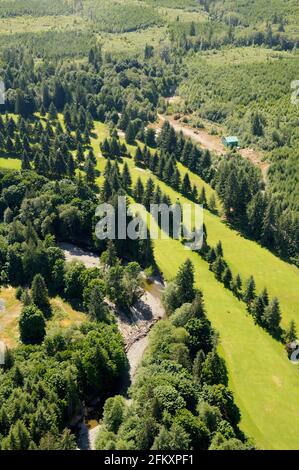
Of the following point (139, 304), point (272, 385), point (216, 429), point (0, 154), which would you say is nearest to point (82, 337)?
point (139, 304)

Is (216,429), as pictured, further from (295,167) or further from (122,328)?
(295,167)

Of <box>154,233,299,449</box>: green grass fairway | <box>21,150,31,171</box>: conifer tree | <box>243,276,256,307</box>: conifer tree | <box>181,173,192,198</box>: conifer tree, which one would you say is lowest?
<box>154,233,299,449</box>: green grass fairway

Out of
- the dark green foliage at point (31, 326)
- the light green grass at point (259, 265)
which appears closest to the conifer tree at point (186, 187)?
the light green grass at point (259, 265)

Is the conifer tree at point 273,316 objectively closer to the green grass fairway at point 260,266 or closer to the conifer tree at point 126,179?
the green grass fairway at point 260,266

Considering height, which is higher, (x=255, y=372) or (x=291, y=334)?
(x=291, y=334)

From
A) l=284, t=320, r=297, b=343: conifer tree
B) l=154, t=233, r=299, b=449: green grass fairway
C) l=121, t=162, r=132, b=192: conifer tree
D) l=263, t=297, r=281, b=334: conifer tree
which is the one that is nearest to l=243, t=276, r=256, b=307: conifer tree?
l=154, t=233, r=299, b=449: green grass fairway

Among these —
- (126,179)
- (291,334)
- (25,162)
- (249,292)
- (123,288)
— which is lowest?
(291,334)

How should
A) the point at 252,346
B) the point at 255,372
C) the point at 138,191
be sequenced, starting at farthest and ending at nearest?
the point at 138,191 → the point at 252,346 → the point at 255,372

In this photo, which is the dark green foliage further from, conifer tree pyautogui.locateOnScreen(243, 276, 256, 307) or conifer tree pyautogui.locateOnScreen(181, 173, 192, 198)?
conifer tree pyautogui.locateOnScreen(181, 173, 192, 198)

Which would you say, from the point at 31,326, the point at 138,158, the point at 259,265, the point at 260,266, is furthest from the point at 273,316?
the point at 138,158

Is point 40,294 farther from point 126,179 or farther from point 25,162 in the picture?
point 25,162

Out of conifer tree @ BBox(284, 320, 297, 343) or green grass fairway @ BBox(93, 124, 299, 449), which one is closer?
green grass fairway @ BBox(93, 124, 299, 449)
